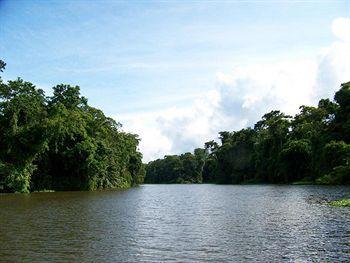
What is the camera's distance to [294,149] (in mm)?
108562

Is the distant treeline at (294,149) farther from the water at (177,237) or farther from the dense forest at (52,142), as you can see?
the water at (177,237)

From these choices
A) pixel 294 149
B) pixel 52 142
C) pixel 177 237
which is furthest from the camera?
pixel 294 149

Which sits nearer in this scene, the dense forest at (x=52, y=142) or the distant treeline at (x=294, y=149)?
the dense forest at (x=52, y=142)

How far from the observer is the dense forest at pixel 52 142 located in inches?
2625

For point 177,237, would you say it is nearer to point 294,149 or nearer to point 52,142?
point 52,142

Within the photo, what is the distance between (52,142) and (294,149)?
62.1 meters

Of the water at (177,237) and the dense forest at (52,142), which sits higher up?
the dense forest at (52,142)

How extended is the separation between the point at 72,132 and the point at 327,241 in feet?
208

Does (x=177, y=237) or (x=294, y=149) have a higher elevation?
(x=294, y=149)

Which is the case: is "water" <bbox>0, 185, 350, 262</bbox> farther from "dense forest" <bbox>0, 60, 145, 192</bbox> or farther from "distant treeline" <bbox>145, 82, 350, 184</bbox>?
"distant treeline" <bbox>145, 82, 350, 184</bbox>

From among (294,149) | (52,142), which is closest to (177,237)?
(52,142)

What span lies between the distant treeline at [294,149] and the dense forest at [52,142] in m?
45.9

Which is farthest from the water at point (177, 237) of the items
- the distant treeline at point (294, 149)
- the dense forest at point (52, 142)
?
the distant treeline at point (294, 149)

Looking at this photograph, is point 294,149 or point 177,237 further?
point 294,149
